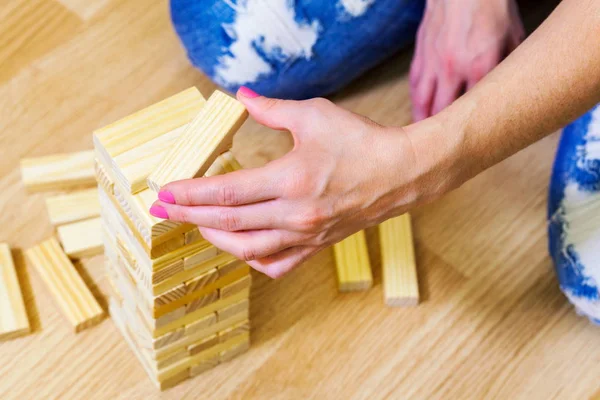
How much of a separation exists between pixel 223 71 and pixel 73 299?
0.43 m

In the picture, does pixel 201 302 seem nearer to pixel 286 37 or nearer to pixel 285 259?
pixel 285 259

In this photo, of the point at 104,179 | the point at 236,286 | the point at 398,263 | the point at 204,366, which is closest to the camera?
the point at 104,179

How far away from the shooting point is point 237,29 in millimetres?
1182

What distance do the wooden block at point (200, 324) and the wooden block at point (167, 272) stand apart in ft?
0.42

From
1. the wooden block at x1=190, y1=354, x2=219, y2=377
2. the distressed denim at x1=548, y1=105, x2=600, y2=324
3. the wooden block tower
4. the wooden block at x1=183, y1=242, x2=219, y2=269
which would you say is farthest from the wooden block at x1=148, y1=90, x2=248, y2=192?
the distressed denim at x1=548, y1=105, x2=600, y2=324

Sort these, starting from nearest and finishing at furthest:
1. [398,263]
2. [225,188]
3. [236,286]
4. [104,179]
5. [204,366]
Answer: [225,188] < [104,179] < [236,286] < [204,366] < [398,263]

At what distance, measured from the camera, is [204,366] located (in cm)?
105

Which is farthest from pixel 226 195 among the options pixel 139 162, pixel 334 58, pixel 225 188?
pixel 334 58

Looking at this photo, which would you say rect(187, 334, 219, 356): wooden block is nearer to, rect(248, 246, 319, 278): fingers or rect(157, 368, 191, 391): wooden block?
rect(157, 368, 191, 391): wooden block

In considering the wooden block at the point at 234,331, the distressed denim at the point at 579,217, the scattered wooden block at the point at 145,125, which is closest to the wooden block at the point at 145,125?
the scattered wooden block at the point at 145,125

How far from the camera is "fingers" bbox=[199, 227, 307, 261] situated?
775 mm

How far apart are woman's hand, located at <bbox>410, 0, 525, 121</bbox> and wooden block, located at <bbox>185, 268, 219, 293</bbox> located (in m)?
0.48

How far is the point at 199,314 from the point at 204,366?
134mm

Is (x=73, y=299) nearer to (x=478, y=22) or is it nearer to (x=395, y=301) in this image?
(x=395, y=301)
